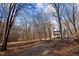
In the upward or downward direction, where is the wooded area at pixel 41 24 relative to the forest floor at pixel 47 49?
upward

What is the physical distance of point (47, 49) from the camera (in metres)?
1.54

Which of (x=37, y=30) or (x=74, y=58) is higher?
(x=37, y=30)

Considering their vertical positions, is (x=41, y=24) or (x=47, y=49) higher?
(x=41, y=24)

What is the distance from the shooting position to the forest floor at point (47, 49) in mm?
1530

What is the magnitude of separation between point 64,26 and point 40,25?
0.20m

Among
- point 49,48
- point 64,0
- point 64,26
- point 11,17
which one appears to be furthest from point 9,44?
point 64,0

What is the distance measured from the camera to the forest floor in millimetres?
1530

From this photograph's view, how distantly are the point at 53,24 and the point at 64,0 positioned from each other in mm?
228

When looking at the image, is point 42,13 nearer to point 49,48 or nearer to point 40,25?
point 40,25

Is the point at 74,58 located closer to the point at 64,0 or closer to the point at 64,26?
the point at 64,26

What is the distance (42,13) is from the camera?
5.13ft

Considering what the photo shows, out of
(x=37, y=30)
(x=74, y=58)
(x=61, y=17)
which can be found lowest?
(x=74, y=58)

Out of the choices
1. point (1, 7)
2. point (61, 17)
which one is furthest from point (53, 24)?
point (1, 7)

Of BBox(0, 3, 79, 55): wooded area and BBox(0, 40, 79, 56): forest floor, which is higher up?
BBox(0, 3, 79, 55): wooded area
